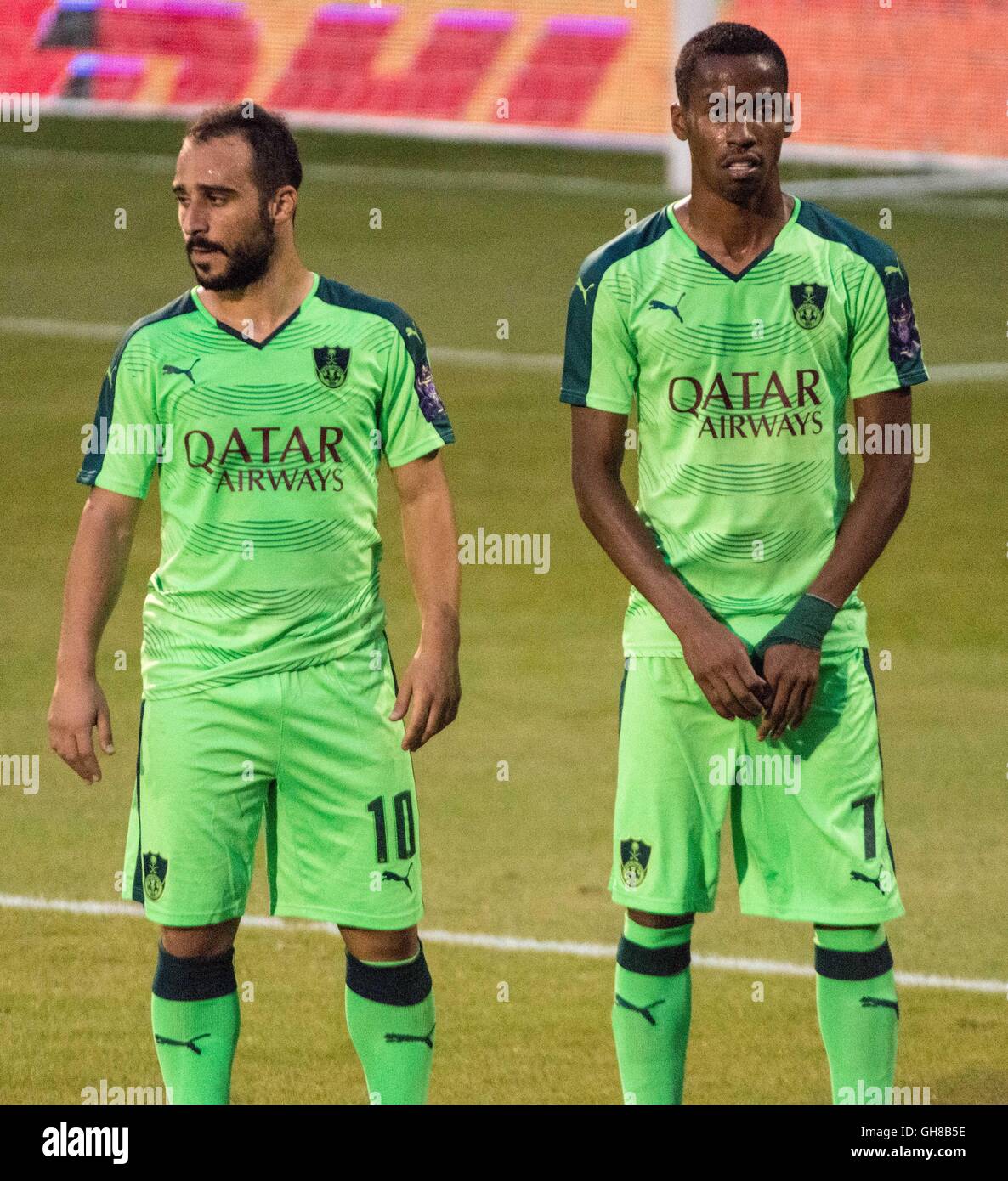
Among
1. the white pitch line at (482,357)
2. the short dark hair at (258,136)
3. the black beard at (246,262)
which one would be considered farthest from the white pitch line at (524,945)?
the white pitch line at (482,357)

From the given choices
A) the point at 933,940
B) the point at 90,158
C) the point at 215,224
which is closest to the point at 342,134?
the point at 90,158

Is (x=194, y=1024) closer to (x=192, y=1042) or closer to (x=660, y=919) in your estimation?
(x=192, y=1042)

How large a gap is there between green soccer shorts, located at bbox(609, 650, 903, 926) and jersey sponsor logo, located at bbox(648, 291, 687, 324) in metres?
0.72

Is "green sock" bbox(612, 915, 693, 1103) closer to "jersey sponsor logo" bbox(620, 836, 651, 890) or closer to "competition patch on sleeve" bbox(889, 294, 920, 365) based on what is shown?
"jersey sponsor logo" bbox(620, 836, 651, 890)

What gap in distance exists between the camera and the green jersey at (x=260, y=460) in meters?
4.76

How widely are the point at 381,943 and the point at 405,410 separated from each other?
1111 mm

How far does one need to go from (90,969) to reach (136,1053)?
2.56 ft

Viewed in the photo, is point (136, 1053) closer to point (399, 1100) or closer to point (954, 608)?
point (399, 1100)

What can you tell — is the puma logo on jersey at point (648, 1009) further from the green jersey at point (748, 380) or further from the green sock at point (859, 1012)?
the green jersey at point (748, 380)

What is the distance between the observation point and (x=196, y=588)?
481 cm

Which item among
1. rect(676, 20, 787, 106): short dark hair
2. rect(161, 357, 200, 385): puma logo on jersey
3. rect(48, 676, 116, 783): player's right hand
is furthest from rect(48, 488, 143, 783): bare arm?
rect(676, 20, 787, 106): short dark hair

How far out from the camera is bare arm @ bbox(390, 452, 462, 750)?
4758 mm

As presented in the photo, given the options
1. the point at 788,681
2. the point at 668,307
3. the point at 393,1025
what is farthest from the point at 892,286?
the point at 393,1025

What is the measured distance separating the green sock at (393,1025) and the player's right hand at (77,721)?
2.33ft
